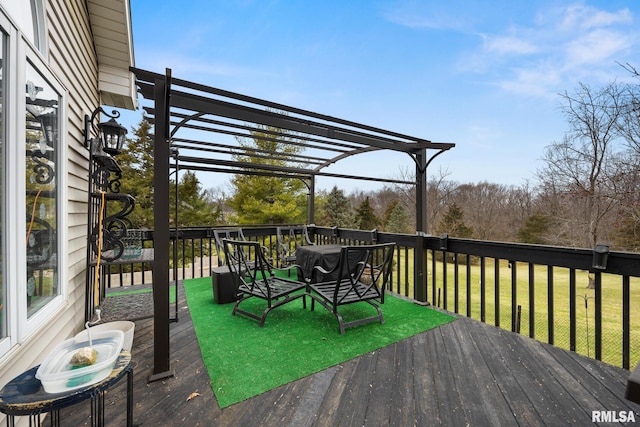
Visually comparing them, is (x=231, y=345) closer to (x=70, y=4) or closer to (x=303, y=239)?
(x=70, y=4)

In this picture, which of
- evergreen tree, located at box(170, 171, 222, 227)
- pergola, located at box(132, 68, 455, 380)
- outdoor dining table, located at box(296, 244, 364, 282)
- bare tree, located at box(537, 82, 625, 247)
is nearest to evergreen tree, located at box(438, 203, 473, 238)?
bare tree, located at box(537, 82, 625, 247)

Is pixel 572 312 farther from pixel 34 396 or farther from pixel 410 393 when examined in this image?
pixel 34 396

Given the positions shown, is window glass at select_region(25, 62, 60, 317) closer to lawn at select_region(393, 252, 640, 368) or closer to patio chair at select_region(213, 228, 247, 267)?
patio chair at select_region(213, 228, 247, 267)

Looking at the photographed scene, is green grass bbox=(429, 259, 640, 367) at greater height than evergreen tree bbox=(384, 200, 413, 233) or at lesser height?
lesser

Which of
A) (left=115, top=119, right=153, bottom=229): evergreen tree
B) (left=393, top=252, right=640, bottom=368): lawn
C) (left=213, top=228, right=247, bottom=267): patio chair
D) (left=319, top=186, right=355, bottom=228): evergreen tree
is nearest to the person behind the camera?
(left=213, top=228, right=247, bottom=267): patio chair

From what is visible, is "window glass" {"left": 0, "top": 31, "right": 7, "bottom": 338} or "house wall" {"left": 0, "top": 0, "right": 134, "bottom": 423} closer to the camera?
"window glass" {"left": 0, "top": 31, "right": 7, "bottom": 338}

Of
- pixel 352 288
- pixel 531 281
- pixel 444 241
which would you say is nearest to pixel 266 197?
pixel 444 241

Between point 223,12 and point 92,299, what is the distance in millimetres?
7397

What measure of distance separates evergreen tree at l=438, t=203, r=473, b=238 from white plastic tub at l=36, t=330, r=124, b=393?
17452mm

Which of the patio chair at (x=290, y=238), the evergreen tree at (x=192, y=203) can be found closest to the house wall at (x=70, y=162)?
the patio chair at (x=290, y=238)

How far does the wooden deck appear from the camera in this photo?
1.65 meters

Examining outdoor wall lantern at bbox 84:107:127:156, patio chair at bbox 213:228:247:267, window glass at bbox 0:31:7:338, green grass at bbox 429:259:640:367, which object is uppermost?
outdoor wall lantern at bbox 84:107:127:156

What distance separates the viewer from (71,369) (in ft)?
3.85

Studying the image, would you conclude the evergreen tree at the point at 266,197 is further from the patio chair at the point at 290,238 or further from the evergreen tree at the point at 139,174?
the patio chair at the point at 290,238
